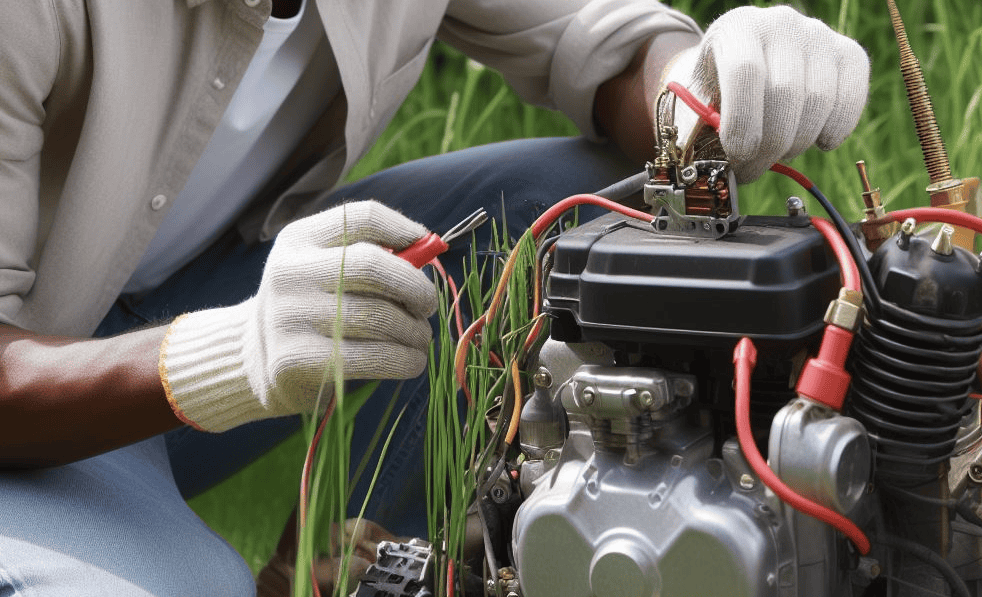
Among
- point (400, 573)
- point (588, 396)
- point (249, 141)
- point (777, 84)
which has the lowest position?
point (400, 573)

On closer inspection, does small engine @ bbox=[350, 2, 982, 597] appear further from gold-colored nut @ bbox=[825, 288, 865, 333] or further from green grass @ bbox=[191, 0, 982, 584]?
green grass @ bbox=[191, 0, 982, 584]

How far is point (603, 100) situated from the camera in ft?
5.95

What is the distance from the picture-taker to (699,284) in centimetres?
93

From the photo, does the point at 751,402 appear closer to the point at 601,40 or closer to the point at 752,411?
the point at 752,411

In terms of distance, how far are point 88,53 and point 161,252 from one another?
393mm

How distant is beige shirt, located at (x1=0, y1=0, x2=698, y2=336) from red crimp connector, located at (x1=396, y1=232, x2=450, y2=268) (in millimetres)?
490

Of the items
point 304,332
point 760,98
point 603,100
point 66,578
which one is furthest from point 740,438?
point 603,100

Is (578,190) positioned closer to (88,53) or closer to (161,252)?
(161,252)

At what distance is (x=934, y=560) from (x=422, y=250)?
22.7 inches

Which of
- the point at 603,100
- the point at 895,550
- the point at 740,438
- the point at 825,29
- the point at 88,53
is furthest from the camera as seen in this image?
the point at 603,100

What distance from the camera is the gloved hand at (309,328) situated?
107cm

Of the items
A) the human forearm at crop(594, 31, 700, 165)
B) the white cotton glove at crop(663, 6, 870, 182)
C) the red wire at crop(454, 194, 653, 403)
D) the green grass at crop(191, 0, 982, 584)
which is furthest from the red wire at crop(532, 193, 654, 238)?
the green grass at crop(191, 0, 982, 584)

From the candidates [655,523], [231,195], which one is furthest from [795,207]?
[231,195]

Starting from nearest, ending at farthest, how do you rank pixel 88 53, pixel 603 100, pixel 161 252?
pixel 88 53 < pixel 161 252 < pixel 603 100
